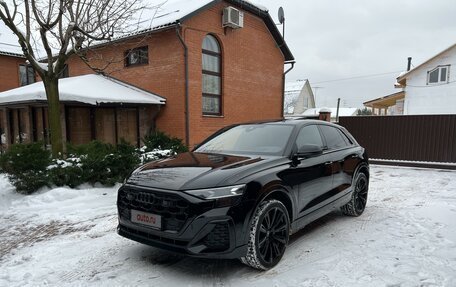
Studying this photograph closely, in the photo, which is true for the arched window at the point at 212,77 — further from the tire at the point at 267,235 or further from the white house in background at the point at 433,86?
the white house in background at the point at 433,86

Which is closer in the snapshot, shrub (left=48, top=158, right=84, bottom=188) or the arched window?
shrub (left=48, top=158, right=84, bottom=188)

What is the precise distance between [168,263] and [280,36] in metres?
13.2

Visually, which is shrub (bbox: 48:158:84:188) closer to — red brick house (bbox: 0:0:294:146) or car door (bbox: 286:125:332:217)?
red brick house (bbox: 0:0:294:146)

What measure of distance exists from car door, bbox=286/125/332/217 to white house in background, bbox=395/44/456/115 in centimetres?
2196

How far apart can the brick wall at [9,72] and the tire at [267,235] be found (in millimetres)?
23039

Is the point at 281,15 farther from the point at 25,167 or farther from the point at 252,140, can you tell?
the point at 25,167

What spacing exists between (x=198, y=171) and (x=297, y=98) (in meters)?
39.6

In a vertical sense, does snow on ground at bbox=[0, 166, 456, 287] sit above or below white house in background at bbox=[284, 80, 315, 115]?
below

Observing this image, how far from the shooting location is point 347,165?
488 cm

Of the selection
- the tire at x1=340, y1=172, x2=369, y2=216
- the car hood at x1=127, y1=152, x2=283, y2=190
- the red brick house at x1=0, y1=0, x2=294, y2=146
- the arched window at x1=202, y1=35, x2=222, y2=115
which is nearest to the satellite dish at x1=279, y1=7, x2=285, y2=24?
the red brick house at x1=0, y1=0, x2=294, y2=146

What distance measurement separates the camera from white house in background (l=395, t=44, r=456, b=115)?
69.5 ft

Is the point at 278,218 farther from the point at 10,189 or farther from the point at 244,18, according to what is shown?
the point at 244,18

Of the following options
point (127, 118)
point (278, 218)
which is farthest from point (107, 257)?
point (127, 118)

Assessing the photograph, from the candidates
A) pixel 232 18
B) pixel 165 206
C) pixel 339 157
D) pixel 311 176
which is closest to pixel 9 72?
pixel 232 18
